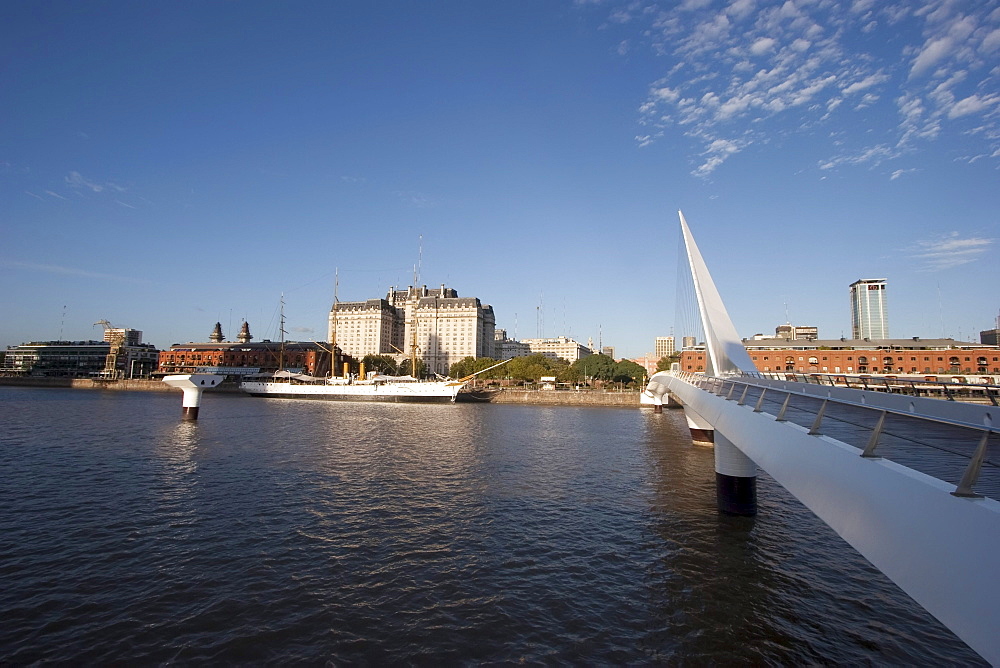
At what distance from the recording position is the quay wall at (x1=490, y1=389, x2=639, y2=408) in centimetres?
8712

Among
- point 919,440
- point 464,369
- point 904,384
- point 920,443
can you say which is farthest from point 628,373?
point 920,443

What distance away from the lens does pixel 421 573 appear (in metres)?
12.6

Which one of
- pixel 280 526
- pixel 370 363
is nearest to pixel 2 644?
pixel 280 526

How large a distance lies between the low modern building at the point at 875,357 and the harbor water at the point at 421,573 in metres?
54.9

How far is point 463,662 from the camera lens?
29.4 feet

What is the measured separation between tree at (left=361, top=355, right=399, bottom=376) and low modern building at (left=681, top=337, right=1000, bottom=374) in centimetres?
7446

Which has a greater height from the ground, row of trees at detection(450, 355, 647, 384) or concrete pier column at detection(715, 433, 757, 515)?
row of trees at detection(450, 355, 647, 384)

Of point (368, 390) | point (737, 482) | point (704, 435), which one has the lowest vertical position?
point (704, 435)

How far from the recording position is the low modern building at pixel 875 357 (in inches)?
2975

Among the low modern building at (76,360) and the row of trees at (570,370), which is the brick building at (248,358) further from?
the row of trees at (570,370)

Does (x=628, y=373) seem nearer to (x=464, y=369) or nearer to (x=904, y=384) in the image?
(x=464, y=369)

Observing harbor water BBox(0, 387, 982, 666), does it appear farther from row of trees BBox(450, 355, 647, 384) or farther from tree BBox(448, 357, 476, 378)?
tree BBox(448, 357, 476, 378)

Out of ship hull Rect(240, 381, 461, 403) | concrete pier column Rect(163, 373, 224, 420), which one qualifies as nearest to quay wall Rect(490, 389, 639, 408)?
ship hull Rect(240, 381, 461, 403)

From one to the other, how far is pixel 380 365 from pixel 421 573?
13489cm
